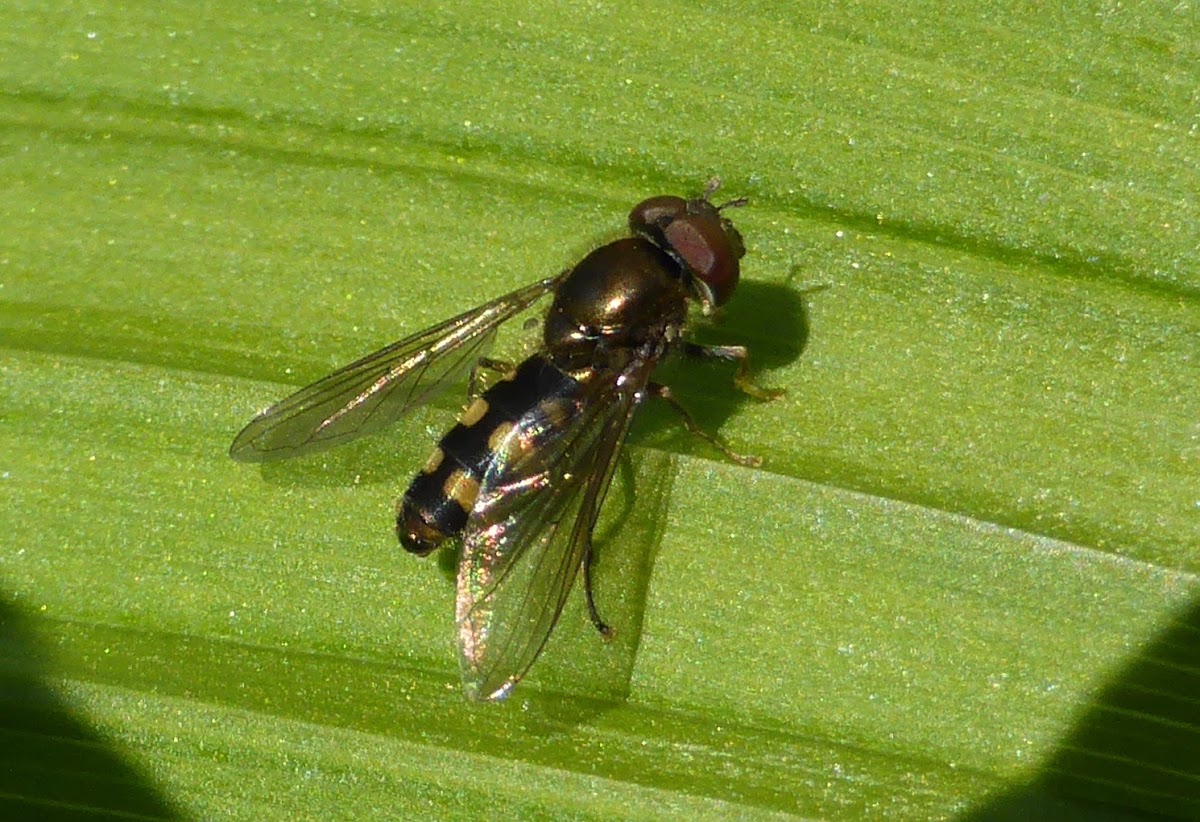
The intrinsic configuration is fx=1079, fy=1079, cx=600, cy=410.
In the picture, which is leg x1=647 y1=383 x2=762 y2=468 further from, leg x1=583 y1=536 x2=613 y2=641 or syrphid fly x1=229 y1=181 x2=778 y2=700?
leg x1=583 y1=536 x2=613 y2=641

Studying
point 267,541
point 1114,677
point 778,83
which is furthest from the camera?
point 778,83

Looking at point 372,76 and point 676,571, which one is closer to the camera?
point 676,571

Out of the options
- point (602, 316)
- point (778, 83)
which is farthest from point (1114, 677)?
point (778, 83)

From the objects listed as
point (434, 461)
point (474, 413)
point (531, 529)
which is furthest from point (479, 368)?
point (531, 529)

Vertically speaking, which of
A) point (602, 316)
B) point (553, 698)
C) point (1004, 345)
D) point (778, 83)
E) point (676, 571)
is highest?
point (778, 83)

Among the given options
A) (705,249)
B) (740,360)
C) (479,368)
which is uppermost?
(705,249)

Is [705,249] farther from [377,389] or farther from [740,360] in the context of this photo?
[377,389]

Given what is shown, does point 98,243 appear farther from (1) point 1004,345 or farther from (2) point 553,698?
(1) point 1004,345

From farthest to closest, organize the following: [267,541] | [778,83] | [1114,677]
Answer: [778,83]
[267,541]
[1114,677]
